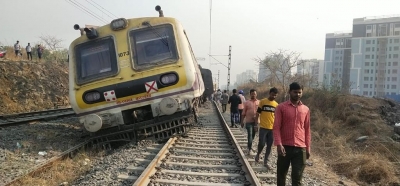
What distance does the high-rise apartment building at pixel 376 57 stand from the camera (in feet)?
228

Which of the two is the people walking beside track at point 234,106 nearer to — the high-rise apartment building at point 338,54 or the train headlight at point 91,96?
the train headlight at point 91,96

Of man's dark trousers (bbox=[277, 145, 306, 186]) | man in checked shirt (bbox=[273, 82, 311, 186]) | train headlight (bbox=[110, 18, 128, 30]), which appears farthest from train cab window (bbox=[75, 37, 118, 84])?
man's dark trousers (bbox=[277, 145, 306, 186])

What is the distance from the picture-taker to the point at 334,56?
89688mm

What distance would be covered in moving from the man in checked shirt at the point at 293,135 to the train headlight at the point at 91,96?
4284mm

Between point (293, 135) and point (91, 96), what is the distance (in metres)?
4.61

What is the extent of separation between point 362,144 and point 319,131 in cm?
293

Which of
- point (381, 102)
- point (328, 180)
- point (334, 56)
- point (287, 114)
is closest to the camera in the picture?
point (287, 114)

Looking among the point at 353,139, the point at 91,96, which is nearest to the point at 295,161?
the point at 91,96

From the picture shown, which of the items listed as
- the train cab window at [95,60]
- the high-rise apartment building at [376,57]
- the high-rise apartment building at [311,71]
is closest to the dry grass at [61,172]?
the train cab window at [95,60]

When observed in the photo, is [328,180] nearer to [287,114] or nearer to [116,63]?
[287,114]

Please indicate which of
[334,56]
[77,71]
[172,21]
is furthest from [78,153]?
[334,56]

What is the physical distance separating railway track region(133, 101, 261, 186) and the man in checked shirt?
2.16ft

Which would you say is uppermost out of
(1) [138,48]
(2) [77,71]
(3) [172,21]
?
(3) [172,21]

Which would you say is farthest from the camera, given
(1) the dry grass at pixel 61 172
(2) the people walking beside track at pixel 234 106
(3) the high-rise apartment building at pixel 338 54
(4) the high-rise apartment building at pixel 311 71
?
(3) the high-rise apartment building at pixel 338 54
